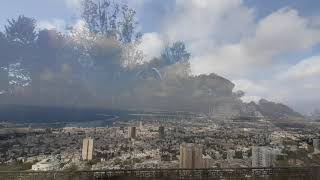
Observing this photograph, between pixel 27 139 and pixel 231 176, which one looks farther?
pixel 27 139

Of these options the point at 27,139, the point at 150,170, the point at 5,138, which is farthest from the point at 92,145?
the point at 150,170

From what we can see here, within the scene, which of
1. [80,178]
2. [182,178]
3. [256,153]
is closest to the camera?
[80,178]

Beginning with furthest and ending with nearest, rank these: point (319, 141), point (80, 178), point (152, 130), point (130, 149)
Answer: point (152, 130)
point (130, 149)
point (319, 141)
point (80, 178)

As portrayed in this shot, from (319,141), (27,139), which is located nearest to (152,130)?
(27,139)

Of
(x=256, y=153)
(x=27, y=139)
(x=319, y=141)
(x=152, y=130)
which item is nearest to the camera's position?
(x=256, y=153)

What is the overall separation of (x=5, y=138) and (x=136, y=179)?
419 ft

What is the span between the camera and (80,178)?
36031mm

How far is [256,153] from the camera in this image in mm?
87250

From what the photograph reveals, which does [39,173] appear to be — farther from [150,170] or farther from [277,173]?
[277,173]

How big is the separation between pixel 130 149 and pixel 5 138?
59.2 meters

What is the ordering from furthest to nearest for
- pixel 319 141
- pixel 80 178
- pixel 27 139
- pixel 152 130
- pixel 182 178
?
pixel 152 130 < pixel 27 139 < pixel 319 141 < pixel 182 178 < pixel 80 178

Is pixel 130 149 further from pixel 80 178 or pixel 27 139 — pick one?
pixel 80 178

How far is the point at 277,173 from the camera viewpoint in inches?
1559

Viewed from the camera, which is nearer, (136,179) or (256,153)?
(136,179)
